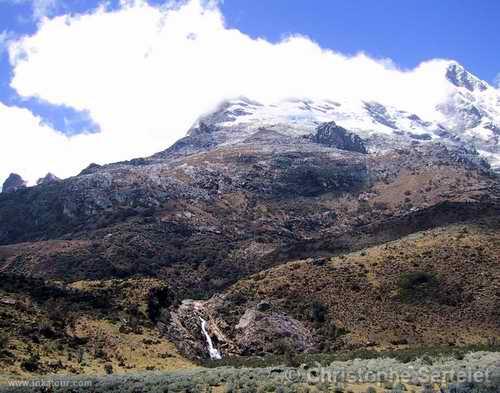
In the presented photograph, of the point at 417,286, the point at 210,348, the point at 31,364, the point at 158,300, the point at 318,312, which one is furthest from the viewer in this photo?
the point at 417,286

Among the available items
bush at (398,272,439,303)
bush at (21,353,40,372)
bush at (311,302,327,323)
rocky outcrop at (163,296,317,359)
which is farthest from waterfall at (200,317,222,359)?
bush at (21,353,40,372)

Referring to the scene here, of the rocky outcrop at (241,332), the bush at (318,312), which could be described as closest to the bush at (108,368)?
the rocky outcrop at (241,332)

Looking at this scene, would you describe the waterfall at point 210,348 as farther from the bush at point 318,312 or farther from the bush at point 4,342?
the bush at point 4,342

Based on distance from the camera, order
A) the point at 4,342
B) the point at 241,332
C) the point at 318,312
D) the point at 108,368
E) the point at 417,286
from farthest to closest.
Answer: the point at 417,286 → the point at 318,312 → the point at 241,332 → the point at 108,368 → the point at 4,342

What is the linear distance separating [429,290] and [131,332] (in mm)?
44272

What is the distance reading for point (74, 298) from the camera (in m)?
73.4

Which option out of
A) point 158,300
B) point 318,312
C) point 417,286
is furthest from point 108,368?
point 417,286

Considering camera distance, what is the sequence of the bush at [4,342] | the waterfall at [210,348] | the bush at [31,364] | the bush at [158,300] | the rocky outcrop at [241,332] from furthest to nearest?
1. the waterfall at [210,348]
2. the bush at [158,300]
3. the rocky outcrop at [241,332]
4. the bush at [4,342]
5. the bush at [31,364]

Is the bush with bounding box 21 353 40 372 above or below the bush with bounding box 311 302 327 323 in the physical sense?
below

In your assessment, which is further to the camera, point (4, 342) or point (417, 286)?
point (417, 286)

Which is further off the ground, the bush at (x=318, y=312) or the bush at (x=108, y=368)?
the bush at (x=318, y=312)

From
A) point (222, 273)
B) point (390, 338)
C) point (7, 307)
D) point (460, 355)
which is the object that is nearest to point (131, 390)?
point (460, 355)

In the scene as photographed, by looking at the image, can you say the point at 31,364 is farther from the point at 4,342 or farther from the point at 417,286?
the point at 417,286

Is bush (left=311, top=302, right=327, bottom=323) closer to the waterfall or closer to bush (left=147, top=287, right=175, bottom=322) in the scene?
the waterfall
